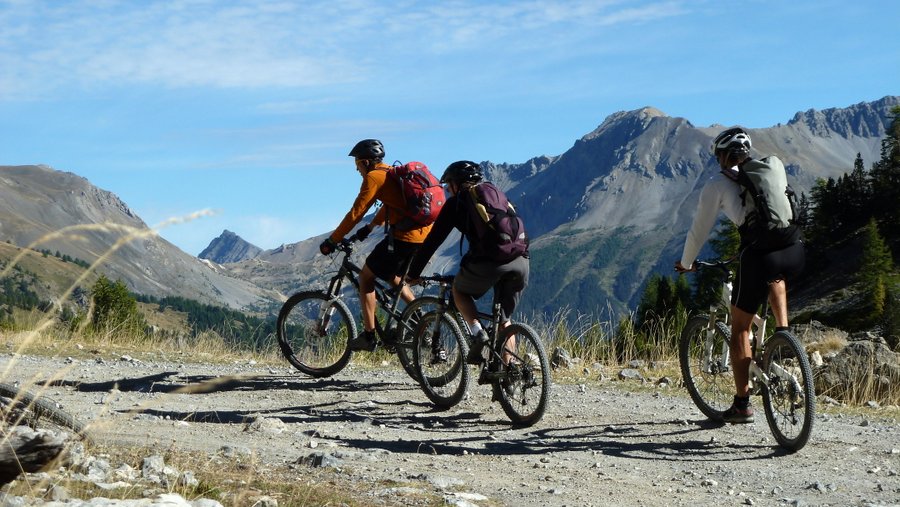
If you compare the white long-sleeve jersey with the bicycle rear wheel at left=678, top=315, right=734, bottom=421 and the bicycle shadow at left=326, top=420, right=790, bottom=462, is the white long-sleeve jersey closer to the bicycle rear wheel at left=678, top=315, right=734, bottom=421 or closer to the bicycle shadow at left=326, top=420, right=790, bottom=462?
the bicycle rear wheel at left=678, top=315, right=734, bottom=421

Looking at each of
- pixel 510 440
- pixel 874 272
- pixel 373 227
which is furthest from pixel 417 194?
pixel 874 272

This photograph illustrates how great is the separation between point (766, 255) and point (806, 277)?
123 m

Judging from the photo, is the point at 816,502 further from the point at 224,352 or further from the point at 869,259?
the point at 869,259

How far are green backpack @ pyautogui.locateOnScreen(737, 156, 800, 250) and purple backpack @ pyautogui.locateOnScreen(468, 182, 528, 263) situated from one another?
→ 1984 mm

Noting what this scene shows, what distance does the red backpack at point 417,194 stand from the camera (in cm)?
1029

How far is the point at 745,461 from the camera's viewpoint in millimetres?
7492

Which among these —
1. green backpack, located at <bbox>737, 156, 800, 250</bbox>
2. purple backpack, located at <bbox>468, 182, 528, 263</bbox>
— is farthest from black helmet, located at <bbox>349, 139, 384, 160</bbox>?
green backpack, located at <bbox>737, 156, 800, 250</bbox>

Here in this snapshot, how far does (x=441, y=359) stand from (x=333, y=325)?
106 inches

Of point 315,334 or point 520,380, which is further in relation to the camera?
point 315,334

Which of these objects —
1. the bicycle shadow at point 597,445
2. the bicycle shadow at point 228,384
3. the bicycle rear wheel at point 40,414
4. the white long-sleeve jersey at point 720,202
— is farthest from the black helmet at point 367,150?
the bicycle rear wheel at point 40,414

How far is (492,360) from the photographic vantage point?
9.01 metres

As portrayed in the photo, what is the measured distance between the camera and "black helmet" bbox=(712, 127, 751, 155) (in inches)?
314

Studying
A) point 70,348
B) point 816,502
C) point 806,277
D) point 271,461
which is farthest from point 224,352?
point 806,277

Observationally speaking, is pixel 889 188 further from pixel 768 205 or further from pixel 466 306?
pixel 768 205
